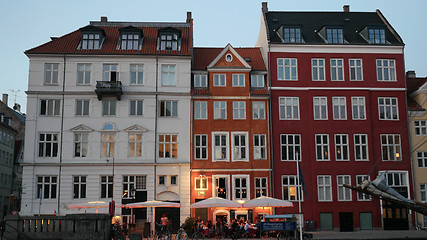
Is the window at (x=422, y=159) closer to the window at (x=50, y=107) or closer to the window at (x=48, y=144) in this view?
the window at (x=48, y=144)

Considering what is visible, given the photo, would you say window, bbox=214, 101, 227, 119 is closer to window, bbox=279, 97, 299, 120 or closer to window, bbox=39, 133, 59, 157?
window, bbox=279, 97, 299, 120

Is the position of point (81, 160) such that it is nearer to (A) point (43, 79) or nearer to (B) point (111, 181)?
(B) point (111, 181)

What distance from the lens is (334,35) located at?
1875 inches

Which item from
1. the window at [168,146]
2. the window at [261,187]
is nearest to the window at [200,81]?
the window at [168,146]

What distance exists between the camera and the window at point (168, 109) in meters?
44.9

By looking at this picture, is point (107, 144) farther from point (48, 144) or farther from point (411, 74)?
point (411, 74)

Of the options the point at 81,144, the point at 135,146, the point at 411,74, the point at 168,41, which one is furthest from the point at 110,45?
the point at 411,74

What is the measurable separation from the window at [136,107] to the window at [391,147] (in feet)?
74.2

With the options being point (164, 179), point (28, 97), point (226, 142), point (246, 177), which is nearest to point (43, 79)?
point (28, 97)

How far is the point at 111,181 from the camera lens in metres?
43.3

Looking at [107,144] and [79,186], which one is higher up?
[107,144]

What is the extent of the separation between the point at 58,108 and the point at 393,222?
3210 centimetres

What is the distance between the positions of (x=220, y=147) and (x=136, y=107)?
27.9 ft

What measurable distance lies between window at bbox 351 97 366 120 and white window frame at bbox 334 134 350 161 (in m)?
2.22
